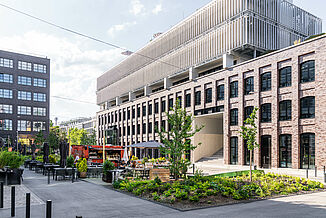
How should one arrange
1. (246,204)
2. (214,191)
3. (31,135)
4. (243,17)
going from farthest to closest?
(31,135)
(243,17)
(214,191)
(246,204)

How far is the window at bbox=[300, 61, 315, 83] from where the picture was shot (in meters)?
→ 28.1

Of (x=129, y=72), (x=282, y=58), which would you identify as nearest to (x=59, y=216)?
(x=282, y=58)

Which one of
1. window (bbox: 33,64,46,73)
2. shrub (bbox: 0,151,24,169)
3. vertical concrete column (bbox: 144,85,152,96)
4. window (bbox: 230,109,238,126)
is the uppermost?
window (bbox: 33,64,46,73)

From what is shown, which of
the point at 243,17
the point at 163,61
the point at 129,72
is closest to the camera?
the point at 243,17

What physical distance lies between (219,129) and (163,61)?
15866 mm

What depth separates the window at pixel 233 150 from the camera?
117 feet

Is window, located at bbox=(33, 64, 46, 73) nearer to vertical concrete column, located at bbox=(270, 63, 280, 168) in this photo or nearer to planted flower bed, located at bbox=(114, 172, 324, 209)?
vertical concrete column, located at bbox=(270, 63, 280, 168)

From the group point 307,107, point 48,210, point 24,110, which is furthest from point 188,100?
point 24,110

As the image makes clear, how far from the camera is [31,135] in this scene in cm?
7344

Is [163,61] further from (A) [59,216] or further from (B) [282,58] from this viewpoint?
(A) [59,216]

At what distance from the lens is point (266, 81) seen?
32.6 meters

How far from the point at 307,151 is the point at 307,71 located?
24.8 feet

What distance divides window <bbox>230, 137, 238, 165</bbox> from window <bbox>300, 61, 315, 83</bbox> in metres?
10.8

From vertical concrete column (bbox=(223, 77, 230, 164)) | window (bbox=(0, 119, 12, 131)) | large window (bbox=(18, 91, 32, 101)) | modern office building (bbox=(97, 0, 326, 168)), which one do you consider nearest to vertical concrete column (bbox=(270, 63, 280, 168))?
modern office building (bbox=(97, 0, 326, 168))
